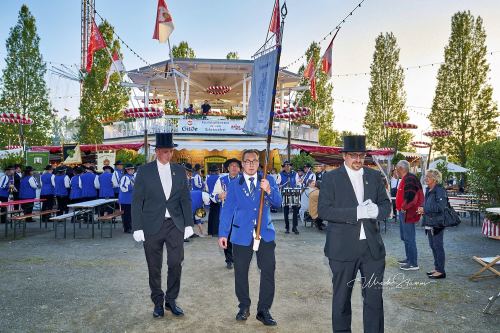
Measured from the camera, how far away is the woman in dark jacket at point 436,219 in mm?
6480

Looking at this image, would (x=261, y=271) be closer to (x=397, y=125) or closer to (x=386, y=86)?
(x=397, y=125)

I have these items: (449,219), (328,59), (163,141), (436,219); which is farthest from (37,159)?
(449,219)

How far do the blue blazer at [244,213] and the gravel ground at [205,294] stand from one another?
38.8 inches

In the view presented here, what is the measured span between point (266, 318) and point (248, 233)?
0.96 meters

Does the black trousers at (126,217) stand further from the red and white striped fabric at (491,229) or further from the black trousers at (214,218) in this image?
the red and white striped fabric at (491,229)

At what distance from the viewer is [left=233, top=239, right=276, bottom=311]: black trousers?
4.43 meters

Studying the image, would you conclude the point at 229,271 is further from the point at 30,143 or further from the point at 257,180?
the point at 30,143

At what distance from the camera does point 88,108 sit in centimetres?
3828

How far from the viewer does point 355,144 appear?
361 cm

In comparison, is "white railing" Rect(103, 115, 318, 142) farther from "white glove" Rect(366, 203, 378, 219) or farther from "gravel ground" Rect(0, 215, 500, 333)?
"white glove" Rect(366, 203, 378, 219)

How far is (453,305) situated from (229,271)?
137 inches

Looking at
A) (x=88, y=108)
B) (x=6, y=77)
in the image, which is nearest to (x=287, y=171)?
(x=88, y=108)

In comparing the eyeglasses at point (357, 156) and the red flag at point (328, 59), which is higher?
the red flag at point (328, 59)

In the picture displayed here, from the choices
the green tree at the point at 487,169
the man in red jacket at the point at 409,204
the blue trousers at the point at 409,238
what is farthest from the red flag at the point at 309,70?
the blue trousers at the point at 409,238
